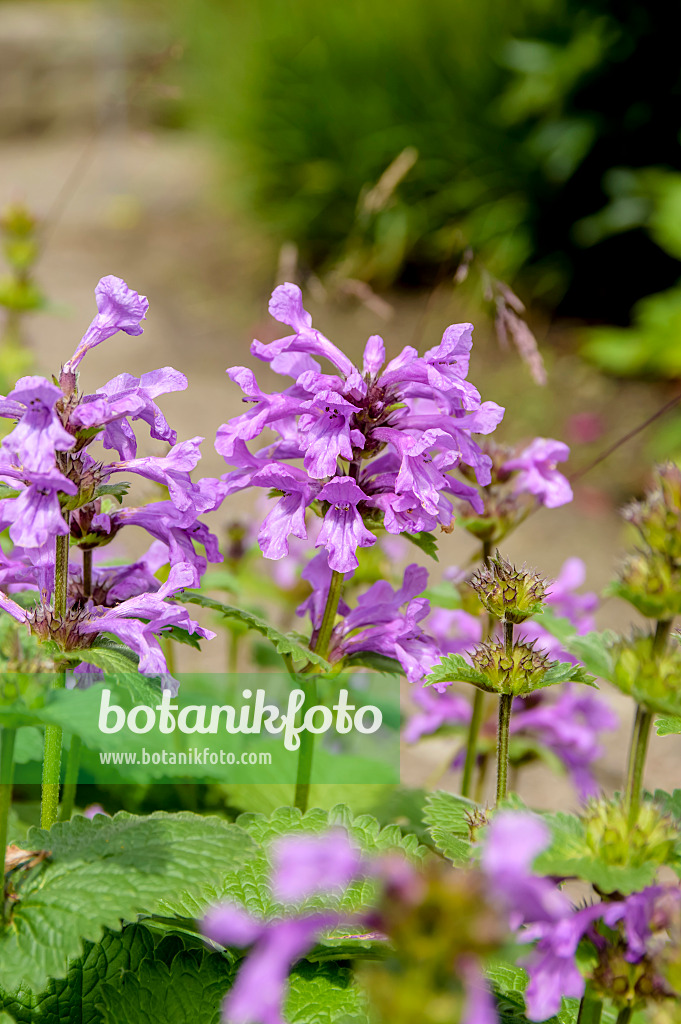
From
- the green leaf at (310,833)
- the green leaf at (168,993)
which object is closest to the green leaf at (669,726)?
the green leaf at (310,833)

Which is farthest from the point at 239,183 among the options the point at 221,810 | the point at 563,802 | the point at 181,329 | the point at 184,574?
the point at 184,574

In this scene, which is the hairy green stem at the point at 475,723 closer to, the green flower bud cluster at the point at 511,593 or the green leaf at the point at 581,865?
the green flower bud cluster at the point at 511,593

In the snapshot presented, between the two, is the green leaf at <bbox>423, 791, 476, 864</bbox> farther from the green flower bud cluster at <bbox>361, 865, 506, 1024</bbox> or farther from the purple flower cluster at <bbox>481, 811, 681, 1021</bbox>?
the green flower bud cluster at <bbox>361, 865, 506, 1024</bbox>

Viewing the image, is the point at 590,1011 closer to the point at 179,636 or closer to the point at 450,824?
the point at 450,824

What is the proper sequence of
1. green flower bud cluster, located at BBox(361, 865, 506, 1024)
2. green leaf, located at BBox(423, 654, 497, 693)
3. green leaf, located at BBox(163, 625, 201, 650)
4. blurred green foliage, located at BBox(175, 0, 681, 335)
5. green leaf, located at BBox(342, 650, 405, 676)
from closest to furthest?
green flower bud cluster, located at BBox(361, 865, 506, 1024)
green leaf, located at BBox(423, 654, 497, 693)
green leaf, located at BBox(163, 625, 201, 650)
green leaf, located at BBox(342, 650, 405, 676)
blurred green foliage, located at BBox(175, 0, 681, 335)

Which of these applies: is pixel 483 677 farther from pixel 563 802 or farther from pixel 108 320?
pixel 563 802

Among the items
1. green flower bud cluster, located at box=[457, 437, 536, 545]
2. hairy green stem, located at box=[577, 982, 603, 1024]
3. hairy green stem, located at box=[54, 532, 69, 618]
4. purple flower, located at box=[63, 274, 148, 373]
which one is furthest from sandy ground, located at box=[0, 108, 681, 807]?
hairy green stem, located at box=[577, 982, 603, 1024]
